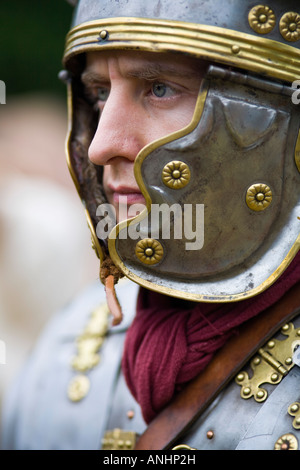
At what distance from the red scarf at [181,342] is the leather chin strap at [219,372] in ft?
0.08

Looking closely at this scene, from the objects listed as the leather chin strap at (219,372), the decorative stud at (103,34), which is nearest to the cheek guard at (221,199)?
the leather chin strap at (219,372)

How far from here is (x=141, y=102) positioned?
80.2 inches

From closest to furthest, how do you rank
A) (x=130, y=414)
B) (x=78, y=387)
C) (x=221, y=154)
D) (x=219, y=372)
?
(x=221, y=154), (x=219, y=372), (x=130, y=414), (x=78, y=387)

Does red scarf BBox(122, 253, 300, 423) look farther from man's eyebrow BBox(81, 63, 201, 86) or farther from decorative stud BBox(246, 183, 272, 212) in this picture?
man's eyebrow BBox(81, 63, 201, 86)

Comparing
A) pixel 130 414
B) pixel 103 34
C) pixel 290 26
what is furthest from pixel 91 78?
pixel 130 414

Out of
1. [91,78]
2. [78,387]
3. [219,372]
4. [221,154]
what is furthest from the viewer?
[78,387]

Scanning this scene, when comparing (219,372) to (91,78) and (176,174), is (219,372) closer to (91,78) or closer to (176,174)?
(176,174)

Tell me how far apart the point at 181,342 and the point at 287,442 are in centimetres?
39

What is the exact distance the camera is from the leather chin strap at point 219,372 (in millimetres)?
2025

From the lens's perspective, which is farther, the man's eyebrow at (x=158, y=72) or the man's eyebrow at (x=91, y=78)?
the man's eyebrow at (x=91, y=78)

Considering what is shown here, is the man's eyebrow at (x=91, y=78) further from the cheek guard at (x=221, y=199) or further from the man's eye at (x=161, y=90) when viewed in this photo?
the cheek guard at (x=221, y=199)

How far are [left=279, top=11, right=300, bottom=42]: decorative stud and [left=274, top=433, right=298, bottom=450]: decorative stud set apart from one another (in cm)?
96

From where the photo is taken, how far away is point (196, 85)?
1.99 meters

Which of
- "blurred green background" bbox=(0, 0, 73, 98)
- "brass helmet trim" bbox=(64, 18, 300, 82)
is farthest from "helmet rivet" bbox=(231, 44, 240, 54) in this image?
"blurred green background" bbox=(0, 0, 73, 98)
